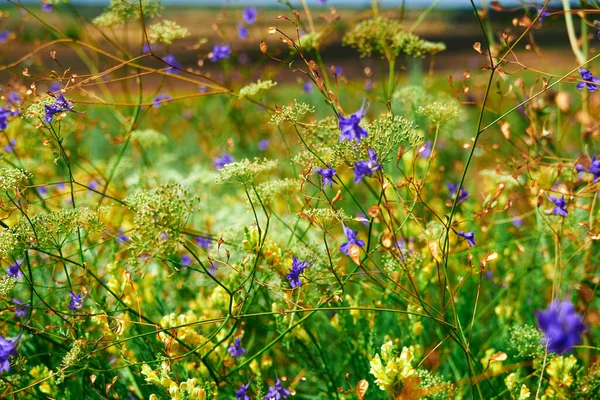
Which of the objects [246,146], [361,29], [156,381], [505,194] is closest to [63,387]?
[156,381]

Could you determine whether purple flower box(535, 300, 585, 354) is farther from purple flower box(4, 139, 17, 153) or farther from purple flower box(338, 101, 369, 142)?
purple flower box(4, 139, 17, 153)

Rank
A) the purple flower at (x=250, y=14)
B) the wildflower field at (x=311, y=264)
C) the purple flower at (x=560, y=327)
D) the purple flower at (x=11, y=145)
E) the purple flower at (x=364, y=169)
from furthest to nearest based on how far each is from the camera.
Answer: the purple flower at (x=250, y=14)
the purple flower at (x=11, y=145)
the wildflower field at (x=311, y=264)
the purple flower at (x=364, y=169)
the purple flower at (x=560, y=327)

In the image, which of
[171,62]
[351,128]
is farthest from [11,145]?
[351,128]

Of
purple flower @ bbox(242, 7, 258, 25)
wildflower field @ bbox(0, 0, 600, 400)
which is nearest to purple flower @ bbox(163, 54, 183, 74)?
wildflower field @ bbox(0, 0, 600, 400)

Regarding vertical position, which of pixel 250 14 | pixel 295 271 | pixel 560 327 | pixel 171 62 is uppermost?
pixel 250 14

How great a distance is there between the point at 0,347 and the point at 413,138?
3.68ft

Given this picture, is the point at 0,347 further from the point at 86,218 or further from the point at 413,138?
the point at 413,138

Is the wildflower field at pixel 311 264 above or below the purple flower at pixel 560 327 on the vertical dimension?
above

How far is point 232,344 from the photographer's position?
181cm

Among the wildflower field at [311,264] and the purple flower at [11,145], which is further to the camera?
the purple flower at [11,145]

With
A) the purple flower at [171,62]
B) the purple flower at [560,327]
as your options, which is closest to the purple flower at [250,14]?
the purple flower at [171,62]

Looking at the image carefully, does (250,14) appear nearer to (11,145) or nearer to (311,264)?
(11,145)

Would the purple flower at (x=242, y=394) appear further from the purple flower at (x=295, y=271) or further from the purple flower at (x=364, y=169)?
the purple flower at (x=364, y=169)

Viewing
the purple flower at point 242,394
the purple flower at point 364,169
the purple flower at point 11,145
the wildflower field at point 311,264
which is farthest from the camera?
the purple flower at point 11,145
